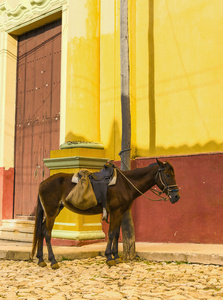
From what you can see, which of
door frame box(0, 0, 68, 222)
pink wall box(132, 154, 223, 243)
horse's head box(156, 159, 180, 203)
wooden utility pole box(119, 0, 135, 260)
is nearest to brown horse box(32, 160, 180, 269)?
horse's head box(156, 159, 180, 203)

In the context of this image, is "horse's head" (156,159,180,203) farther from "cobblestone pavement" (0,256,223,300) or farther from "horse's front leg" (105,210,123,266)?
"cobblestone pavement" (0,256,223,300)

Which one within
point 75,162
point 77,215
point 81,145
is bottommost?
point 77,215

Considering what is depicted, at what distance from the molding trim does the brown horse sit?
5.67ft

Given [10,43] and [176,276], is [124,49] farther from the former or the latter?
[10,43]

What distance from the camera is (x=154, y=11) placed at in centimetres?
877

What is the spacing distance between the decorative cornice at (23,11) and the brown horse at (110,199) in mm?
5229

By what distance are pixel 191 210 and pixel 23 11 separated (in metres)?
6.92

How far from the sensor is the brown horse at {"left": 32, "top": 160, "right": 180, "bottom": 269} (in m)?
6.40

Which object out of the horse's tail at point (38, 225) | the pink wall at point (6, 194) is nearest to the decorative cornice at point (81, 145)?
the horse's tail at point (38, 225)

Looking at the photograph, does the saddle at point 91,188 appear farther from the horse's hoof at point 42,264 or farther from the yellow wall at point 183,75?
the yellow wall at point 183,75

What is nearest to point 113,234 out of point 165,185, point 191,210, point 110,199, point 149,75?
point 110,199

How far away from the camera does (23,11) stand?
36.2 feet

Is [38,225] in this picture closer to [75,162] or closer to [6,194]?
[75,162]

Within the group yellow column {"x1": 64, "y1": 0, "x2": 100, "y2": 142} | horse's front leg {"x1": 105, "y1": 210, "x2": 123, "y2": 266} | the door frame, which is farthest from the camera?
the door frame
